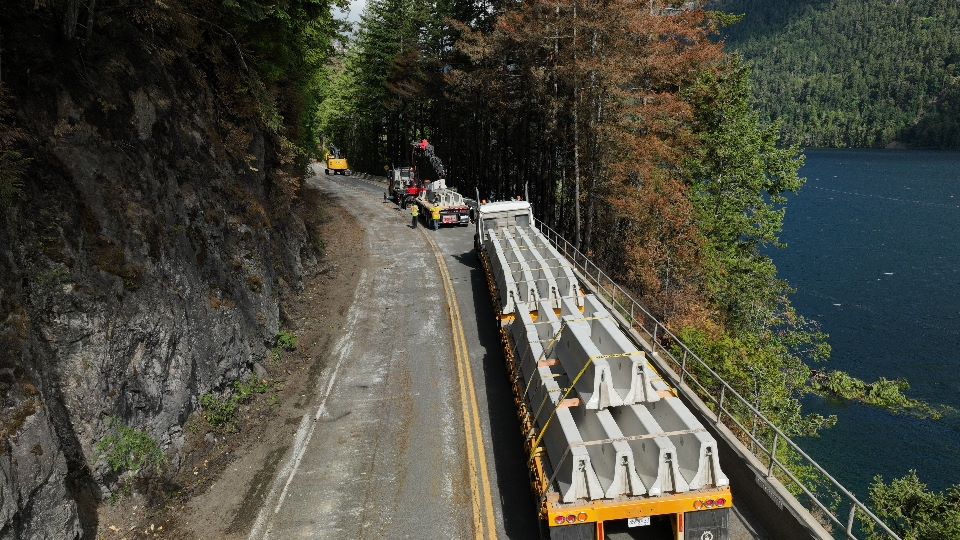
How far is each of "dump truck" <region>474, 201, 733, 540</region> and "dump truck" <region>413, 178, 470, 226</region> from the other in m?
22.1

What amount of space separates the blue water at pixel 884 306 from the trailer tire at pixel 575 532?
29.5 m

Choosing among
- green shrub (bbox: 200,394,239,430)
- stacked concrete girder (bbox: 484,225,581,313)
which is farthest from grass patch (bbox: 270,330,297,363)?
stacked concrete girder (bbox: 484,225,581,313)

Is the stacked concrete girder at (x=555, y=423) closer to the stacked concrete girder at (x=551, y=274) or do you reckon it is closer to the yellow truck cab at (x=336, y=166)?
the stacked concrete girder at (x=551, y=274)

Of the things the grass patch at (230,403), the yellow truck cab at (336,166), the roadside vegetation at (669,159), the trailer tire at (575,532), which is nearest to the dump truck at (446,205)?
the roadside vegetation at (669,159)

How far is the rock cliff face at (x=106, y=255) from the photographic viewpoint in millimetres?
9070

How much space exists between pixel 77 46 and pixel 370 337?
418 inches

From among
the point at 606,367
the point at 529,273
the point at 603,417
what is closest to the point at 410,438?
the point at 603,417

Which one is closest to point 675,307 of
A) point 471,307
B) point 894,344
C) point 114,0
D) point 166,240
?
point 471,307

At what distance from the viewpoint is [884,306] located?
178 feet

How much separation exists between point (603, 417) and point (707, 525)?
6.97 feet

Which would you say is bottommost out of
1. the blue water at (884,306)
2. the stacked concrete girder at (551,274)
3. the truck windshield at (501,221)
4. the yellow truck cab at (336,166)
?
the blue water at (884,306)

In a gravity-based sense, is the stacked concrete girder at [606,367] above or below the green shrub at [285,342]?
above

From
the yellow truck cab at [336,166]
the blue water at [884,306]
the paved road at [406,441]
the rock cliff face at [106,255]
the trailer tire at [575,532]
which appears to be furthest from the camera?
the yellow truck cab at [336,166]

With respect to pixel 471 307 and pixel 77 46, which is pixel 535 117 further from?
pixel 77 46
